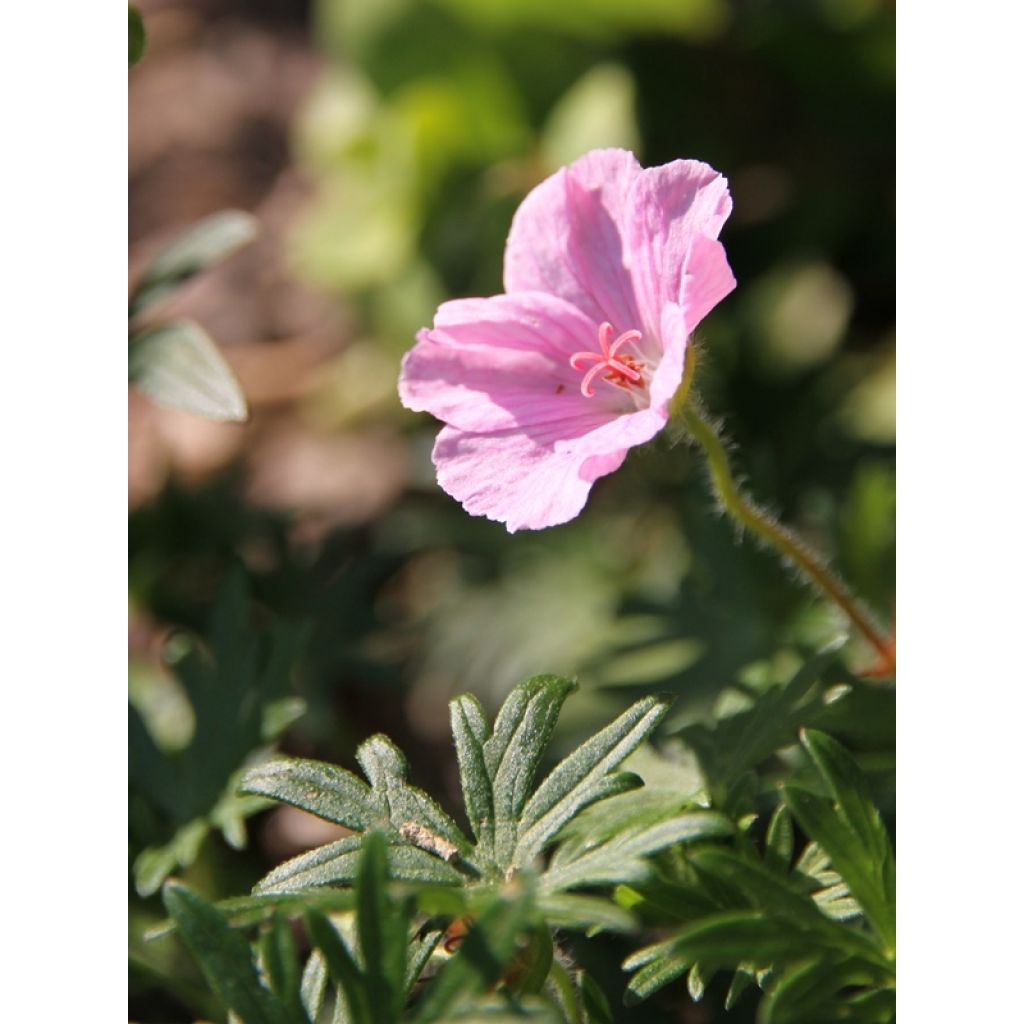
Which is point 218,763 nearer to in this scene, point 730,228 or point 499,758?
point 499,758

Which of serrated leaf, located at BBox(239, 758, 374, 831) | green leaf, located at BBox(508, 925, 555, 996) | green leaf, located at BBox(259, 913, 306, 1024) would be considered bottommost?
green leaf, located at BBox(508, 925, 555, 996)

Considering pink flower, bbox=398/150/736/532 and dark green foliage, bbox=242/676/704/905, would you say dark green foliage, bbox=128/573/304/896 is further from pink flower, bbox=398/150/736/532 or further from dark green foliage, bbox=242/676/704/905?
pink flower, bbox=398/150/736/532

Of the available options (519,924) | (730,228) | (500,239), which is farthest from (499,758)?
(730,228)

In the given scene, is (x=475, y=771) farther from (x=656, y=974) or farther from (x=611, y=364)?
(x=611, y=364)

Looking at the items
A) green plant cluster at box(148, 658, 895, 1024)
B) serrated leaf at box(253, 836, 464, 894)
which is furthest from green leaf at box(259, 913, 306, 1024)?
serrated leaf at box(253, 836, 464, 894)

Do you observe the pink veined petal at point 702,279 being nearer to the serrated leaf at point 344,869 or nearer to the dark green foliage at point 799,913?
the dark green foliage at point 799,913

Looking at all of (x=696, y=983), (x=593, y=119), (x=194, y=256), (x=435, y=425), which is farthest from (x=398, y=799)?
(x=593, y=119)
